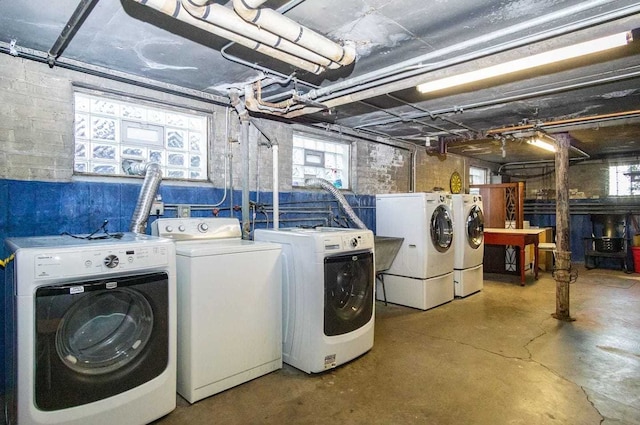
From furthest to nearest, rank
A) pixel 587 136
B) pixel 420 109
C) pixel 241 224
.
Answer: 1. pixel 587 136
2. pixel 420 109
3. pixel 241 224

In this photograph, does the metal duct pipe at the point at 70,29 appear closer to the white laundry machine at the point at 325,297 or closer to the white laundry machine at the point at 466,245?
the white laundry machine at the point at 325,297

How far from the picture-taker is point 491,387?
2639 mm

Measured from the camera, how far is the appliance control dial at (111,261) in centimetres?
204

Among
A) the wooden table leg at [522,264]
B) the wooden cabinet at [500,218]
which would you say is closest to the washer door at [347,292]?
the wooden table leg at [522,264]

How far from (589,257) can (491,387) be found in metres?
7.01

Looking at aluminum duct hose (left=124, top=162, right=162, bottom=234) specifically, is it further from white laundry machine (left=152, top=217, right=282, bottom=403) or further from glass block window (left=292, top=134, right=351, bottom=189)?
glass block window (left=292, top=134, right=351, bottom=189)

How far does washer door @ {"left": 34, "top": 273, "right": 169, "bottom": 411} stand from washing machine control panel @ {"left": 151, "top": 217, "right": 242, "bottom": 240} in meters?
1.07

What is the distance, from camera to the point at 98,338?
213 cm

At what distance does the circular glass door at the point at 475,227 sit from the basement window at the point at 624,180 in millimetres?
5224

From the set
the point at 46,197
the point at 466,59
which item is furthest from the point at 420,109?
the point at 46,197

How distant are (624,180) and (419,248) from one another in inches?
271

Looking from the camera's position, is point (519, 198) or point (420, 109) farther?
point (519, 198)

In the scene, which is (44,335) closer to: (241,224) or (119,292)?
(119,292)

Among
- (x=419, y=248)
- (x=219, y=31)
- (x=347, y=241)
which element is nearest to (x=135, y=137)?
(x=219, y=31)
